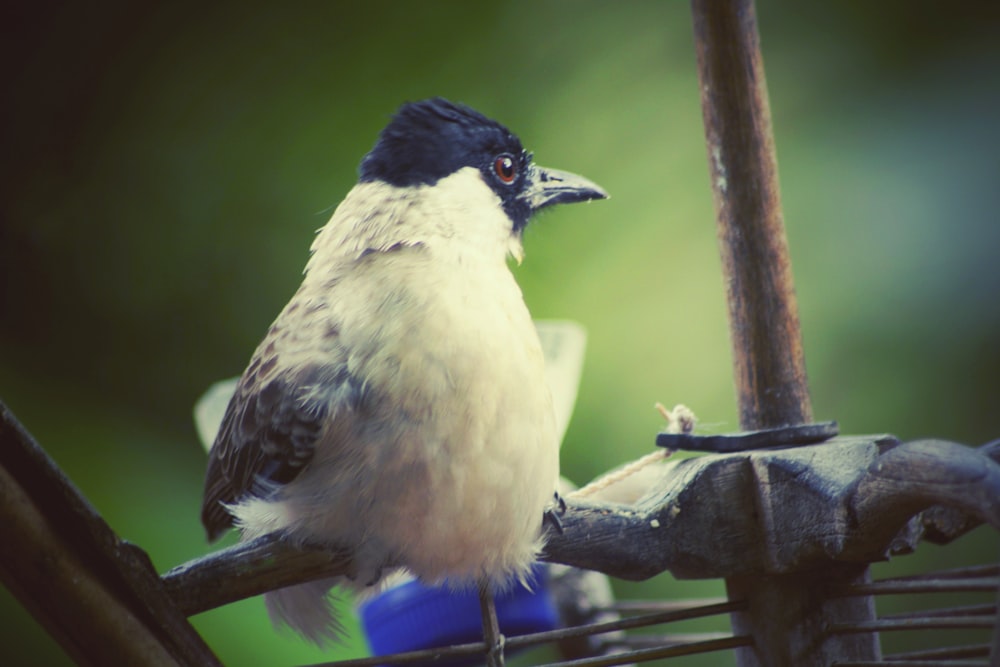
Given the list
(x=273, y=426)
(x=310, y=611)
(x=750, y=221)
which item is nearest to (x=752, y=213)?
(x=750, y=221)

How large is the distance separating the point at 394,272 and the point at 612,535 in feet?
1.00

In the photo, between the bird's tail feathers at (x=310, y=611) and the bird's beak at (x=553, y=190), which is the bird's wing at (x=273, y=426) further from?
the bird's beak at (x=553, y=190)

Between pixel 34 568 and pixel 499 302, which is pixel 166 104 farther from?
pixel 34 568

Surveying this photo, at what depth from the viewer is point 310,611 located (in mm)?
967

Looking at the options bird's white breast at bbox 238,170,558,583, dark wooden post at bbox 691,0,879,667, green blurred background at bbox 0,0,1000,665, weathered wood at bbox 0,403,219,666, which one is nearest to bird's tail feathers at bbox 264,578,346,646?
bird's white breast at bbox 238,170,558,583

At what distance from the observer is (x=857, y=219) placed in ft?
6.12

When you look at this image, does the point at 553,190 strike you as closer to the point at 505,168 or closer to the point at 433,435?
the point at 505,168

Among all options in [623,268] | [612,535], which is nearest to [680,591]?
[623,268]

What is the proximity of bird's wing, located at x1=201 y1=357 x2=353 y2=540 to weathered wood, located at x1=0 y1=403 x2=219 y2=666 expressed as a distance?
0.16 metres

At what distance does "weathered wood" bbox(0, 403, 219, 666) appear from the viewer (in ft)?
2.10

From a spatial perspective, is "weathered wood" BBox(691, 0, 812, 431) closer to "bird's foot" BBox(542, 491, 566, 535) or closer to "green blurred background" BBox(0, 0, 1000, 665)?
"bird's foot" BBox(542, 491, 566, 535)

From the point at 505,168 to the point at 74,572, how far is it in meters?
0.56

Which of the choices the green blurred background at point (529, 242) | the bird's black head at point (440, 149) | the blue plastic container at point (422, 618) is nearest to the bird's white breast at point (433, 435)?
the bird's black head at point (440, 149)

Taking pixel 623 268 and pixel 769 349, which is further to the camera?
pixel 623 268
